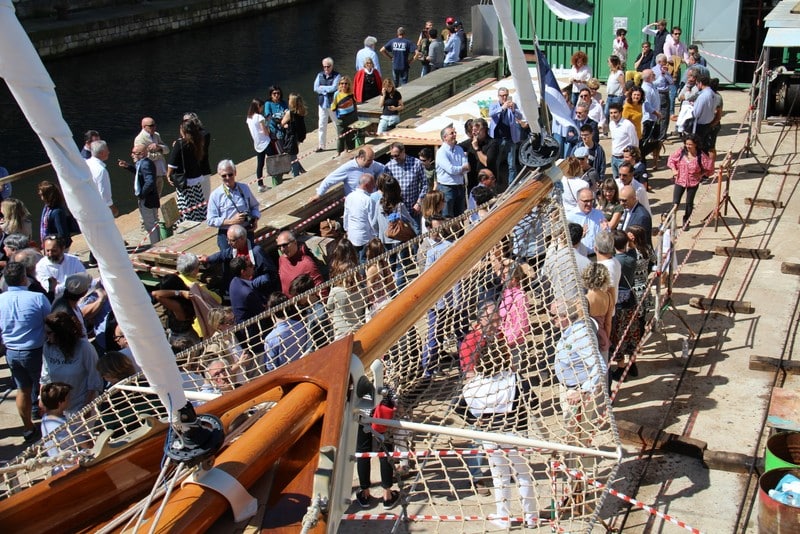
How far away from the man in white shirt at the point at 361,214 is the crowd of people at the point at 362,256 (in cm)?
1

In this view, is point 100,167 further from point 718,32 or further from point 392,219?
point 718,32

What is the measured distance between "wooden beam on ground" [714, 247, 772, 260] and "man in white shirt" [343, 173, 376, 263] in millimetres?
4301

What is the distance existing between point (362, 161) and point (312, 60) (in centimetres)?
2385

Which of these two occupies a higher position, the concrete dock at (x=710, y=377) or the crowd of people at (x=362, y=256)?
the crowd of people at (x=362, y=256)

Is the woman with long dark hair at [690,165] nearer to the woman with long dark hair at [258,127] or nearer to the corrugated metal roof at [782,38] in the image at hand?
the corrugated metal roof at [782,38]

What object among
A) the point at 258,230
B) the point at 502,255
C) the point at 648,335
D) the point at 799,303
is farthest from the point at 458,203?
the point at 502,255

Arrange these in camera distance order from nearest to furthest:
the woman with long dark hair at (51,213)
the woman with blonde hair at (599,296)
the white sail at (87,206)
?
the white sail at (87,206), the woman with blonde hair at (599,296), the woman with long dark hair at (51,213)

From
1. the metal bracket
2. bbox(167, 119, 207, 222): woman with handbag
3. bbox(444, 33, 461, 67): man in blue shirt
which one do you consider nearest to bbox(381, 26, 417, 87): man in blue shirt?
bbox(444, 33, 461, 67): man in blue shirt

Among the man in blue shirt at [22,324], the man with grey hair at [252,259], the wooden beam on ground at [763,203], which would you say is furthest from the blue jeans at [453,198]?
the man in blue shirt at [22,324]

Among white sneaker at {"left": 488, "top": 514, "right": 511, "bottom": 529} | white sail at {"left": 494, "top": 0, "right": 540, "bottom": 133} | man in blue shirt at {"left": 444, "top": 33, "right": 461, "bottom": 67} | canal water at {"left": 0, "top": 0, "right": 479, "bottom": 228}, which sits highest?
white sail at {"left": 494, "top": 0, "right": 540, "bottom": 133}

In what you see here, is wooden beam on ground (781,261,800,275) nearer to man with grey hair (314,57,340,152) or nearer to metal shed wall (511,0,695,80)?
man with grey hair (314,57,340,152)

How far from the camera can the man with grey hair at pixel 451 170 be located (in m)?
10.9

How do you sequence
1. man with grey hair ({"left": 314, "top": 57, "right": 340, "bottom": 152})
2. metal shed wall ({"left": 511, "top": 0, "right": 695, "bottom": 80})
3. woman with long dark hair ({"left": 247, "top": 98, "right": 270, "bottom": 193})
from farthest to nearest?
metal shed wall ({"left": 511, "top": 0, "right": 695, "bottom": 80}), man with grey hair ({"left": 314, "top": 57, "right": 340, "bottom": 152}), woman with long dark hair ({"left": 247, "top": 98, "right": 270, "bottom": 193})

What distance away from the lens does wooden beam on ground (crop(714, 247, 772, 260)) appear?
10.9 meters
